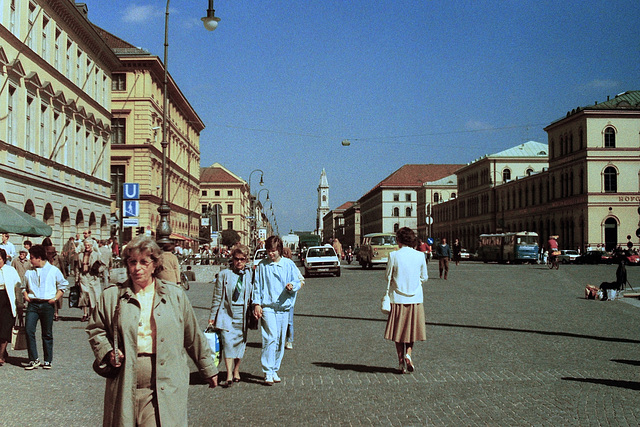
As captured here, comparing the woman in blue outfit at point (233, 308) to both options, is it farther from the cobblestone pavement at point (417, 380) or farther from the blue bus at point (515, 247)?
the blue bus at point (515, 247)

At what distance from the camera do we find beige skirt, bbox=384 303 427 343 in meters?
9.73

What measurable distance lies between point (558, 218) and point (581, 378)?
265ft

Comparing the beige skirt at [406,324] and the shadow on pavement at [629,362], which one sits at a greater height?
the beige skirt at [406,324]

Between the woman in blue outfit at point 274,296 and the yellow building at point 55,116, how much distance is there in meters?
22.1

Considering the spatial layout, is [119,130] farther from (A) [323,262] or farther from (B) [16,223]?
(B) [16,223]

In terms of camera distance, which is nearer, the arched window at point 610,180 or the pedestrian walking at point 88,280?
the pedestrian walking at point 88,280

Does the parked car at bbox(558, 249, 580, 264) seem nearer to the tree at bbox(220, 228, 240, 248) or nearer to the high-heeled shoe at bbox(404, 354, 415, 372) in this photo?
the tree at bbox(220, 228, 240, 248)

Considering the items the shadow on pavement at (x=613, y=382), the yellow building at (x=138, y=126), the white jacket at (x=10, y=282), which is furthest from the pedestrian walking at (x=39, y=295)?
the yellow building at (x=138, y=126)

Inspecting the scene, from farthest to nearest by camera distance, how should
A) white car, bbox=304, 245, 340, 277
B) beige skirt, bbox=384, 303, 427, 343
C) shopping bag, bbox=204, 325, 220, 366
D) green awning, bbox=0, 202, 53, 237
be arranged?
white car, bbox=304, 245, 340, 277 < green awning, bbox=0, 202, 53, 237 < beige skirt, bbox=384, 303, 427, 343 < shopping bag, bbox=204, 325, 220, 366

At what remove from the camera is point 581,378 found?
9.23 metres

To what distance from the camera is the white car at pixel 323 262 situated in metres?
38.6

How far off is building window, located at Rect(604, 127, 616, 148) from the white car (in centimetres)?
4980

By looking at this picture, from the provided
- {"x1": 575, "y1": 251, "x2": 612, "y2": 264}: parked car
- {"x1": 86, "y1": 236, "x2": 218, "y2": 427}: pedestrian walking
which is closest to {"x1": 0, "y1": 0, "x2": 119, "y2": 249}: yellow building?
{"x1": 86, "y1": 236, "x2": 218, "y2": 427}: pedestrian walking

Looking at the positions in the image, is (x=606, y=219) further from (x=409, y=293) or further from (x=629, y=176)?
(x=409, y=293)
